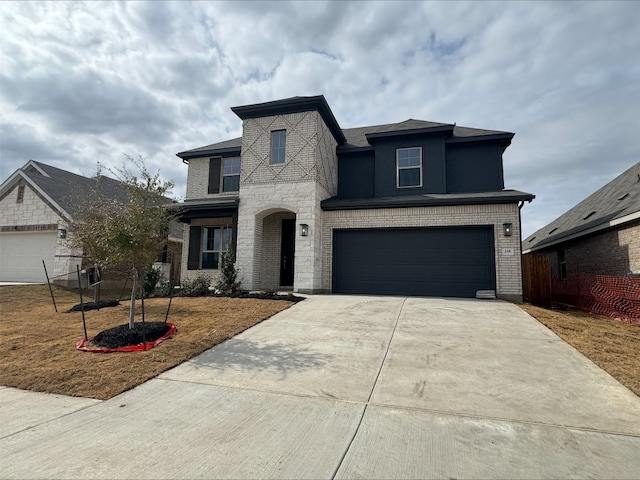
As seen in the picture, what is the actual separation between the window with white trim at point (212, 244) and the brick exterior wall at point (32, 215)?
5.20 metres

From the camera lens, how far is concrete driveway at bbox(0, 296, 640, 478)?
264 centimetres

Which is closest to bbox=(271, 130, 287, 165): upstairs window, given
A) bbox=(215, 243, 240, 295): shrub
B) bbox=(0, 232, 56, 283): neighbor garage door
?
bbox=(215, 243, 240, 295): shrub

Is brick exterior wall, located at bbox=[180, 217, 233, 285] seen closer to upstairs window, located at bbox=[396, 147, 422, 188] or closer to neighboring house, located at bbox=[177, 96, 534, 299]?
neighboring house, located at bbox=[177, 96, 534, 299]

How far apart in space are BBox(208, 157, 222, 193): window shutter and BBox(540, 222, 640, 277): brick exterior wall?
14827 mm

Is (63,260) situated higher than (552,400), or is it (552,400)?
(63,260)

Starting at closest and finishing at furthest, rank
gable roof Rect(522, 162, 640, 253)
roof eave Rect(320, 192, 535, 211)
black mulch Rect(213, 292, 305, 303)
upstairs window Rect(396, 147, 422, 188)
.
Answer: black mulch Rect(213, 292, 305, 303)
gable roof Rect(522, 162, 640, 253)
roof eave Rect(320, 192, 535, 211)
upstairs window Rect(396, 147, 422, 188)

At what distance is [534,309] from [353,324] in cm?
527

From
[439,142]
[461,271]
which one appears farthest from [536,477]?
[439,142]

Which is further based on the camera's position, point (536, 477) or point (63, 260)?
point (63, 260)

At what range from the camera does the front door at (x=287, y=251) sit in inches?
553

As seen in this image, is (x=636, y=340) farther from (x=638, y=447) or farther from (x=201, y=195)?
(x=201, y=195)

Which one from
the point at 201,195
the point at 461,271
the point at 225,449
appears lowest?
the point at 225,449

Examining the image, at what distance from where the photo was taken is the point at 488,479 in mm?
2455

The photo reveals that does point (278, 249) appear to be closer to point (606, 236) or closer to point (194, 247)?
point (194, 247)
